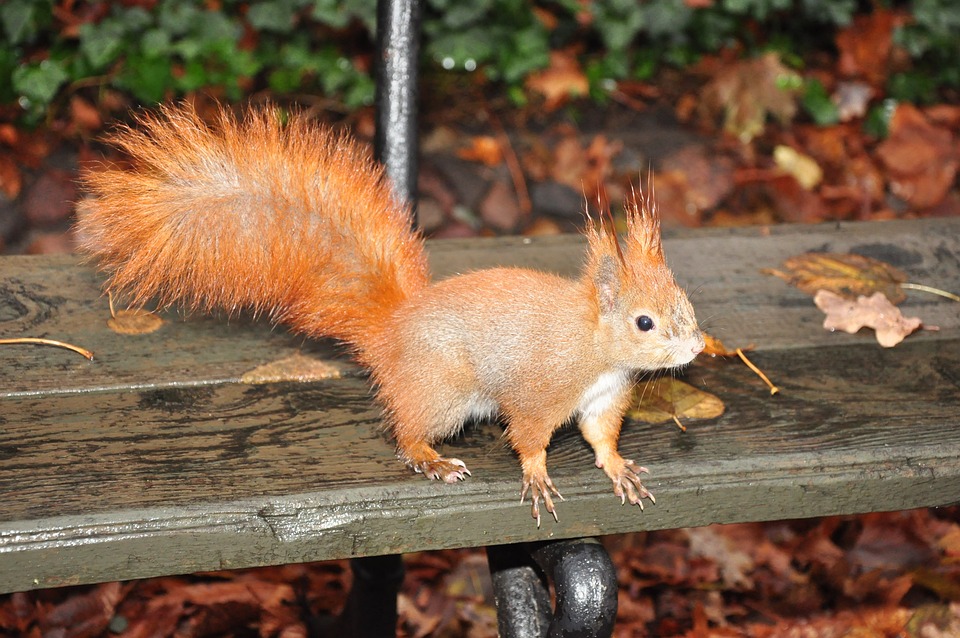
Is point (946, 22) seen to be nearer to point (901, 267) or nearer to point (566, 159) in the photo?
point (566, 159)

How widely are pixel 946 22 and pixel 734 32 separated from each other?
755mm

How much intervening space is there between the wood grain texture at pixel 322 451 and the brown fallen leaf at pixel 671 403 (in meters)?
0.03

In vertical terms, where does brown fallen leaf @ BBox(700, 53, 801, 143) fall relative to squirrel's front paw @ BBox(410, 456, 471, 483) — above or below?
above

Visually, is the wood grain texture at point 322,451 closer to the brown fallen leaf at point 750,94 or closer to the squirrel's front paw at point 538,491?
the squirrel's front paw at point 538,491

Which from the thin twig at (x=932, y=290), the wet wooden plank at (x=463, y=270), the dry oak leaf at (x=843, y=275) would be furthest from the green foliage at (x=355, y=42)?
the thin twig at (x=932, y=290)

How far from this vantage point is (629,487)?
57.2 inches

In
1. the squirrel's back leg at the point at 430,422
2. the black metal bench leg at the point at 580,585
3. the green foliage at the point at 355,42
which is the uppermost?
the green foliage at the point at 355,42

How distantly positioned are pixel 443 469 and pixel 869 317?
898 mm

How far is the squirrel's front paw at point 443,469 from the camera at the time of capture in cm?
145

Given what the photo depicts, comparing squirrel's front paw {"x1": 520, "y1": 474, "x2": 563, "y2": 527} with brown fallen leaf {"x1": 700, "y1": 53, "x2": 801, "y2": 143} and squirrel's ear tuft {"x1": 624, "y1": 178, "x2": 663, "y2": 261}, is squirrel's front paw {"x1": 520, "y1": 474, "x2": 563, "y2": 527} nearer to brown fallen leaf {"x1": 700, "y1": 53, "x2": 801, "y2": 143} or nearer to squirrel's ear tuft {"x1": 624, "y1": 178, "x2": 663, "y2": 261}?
squirrel's ear tuft {"x1": 624, "y1": 178, "x2": 663, "y2": 261}

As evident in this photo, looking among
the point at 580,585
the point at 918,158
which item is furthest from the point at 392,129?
the point at 918,158

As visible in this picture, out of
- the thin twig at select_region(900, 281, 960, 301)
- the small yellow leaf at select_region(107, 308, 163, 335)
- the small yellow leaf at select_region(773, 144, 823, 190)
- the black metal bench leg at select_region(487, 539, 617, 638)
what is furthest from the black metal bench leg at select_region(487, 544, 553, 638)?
the small yellow leaf at select_region(773, 144, 823, 190)

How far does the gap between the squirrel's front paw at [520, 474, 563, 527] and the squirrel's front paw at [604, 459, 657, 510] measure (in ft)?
0.26

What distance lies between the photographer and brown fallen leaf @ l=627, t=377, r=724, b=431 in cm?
166
